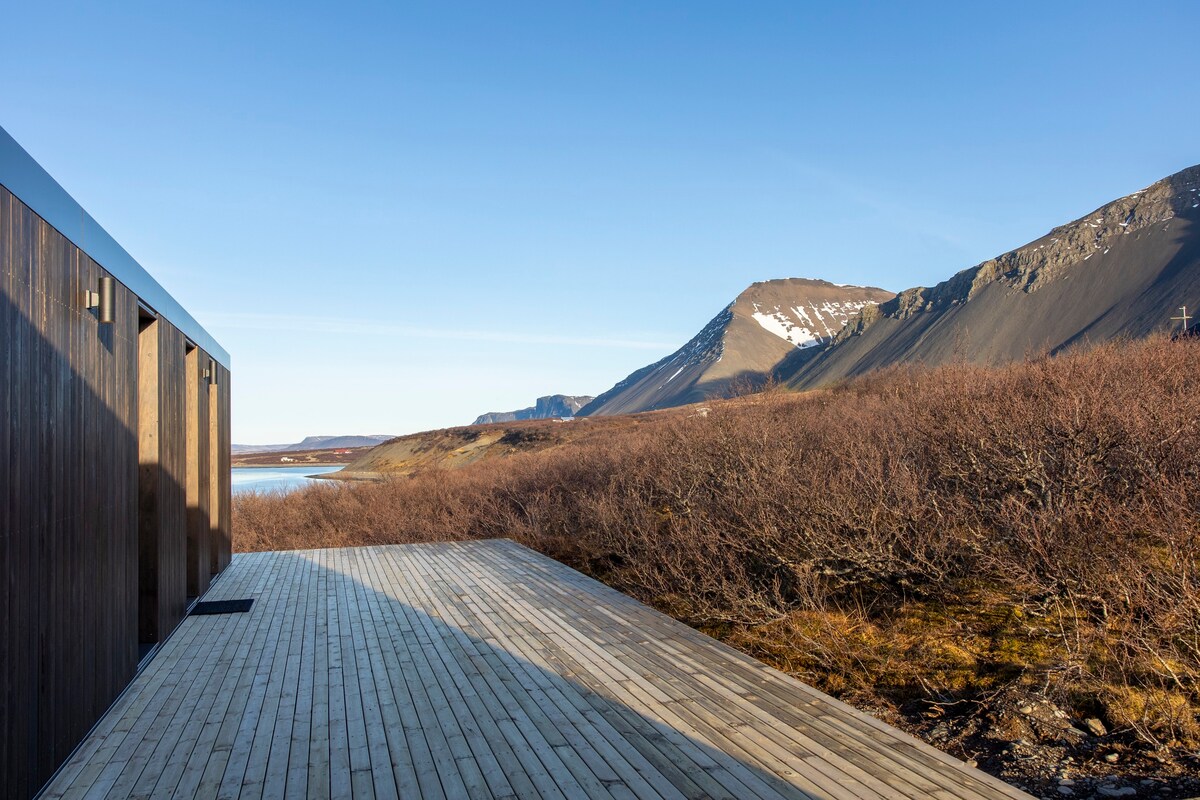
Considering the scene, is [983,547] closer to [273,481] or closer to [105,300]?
[105,300]

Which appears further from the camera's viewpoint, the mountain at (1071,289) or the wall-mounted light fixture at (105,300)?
the mountain at (1071,289)

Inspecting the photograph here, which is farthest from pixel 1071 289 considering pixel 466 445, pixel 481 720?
pixel 481 720

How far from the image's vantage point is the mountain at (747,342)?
112 m

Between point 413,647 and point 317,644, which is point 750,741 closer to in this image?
point 413,647

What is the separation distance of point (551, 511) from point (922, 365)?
779 cm

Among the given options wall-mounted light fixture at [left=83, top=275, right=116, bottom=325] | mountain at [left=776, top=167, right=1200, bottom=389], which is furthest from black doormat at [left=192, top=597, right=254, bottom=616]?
mountain at [left=776, top=167, right=1200, bottom=389]

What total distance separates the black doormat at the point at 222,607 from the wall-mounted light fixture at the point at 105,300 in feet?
10.6

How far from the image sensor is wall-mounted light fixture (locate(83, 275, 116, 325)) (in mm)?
4328

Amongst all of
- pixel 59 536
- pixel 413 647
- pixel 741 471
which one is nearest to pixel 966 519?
pixel 741 471

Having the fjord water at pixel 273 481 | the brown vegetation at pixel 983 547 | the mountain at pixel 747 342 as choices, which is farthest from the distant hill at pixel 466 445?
the mountain at pixel 747 342

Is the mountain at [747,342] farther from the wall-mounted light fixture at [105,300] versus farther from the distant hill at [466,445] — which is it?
the wall-mounted light fixture at [105,300]

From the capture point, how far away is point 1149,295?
51.8 metres

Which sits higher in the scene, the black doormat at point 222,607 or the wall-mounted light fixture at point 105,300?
the wall-mounted light fixture at point 105,300

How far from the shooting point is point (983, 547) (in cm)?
641
